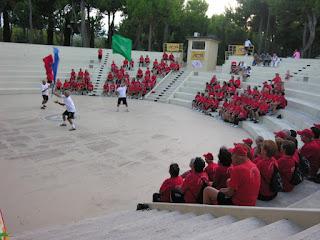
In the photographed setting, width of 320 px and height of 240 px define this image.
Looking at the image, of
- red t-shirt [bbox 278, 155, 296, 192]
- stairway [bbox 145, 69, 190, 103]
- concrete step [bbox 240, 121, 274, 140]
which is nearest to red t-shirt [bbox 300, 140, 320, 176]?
red t-shirt [bbox 278, 155, 296, 192]

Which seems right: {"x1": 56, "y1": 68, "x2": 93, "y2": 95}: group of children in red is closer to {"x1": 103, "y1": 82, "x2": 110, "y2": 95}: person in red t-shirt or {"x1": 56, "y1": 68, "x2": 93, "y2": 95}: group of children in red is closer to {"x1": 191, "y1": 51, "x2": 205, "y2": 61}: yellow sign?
{"x1": 103, "y1": 82, "x2": 110, "y2": 95}: person in red t-shirt

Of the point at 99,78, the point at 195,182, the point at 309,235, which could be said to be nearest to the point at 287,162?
the point at 195,182

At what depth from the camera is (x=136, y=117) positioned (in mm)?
13039

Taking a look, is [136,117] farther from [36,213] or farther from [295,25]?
[295,25]

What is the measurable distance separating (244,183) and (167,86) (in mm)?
16750

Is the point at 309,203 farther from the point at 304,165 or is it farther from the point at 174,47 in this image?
the point at 174,47

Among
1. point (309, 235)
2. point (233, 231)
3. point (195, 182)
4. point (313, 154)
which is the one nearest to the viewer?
point (309, 235)

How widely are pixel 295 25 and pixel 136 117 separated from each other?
2354 centimetres

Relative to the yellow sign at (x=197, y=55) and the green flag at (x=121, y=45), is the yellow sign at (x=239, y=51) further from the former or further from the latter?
the green flag at (x=121, y=45)

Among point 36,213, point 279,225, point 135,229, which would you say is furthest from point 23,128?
point 279,225

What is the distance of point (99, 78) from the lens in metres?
21.8

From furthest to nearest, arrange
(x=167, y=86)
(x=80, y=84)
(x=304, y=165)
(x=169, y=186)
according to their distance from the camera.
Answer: (x=167, y=86) → (x=80, y=84) → (x=304, y=165) → (x=169, y=186)

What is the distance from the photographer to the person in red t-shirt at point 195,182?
420cm

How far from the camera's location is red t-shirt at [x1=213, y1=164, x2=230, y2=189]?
431cm
